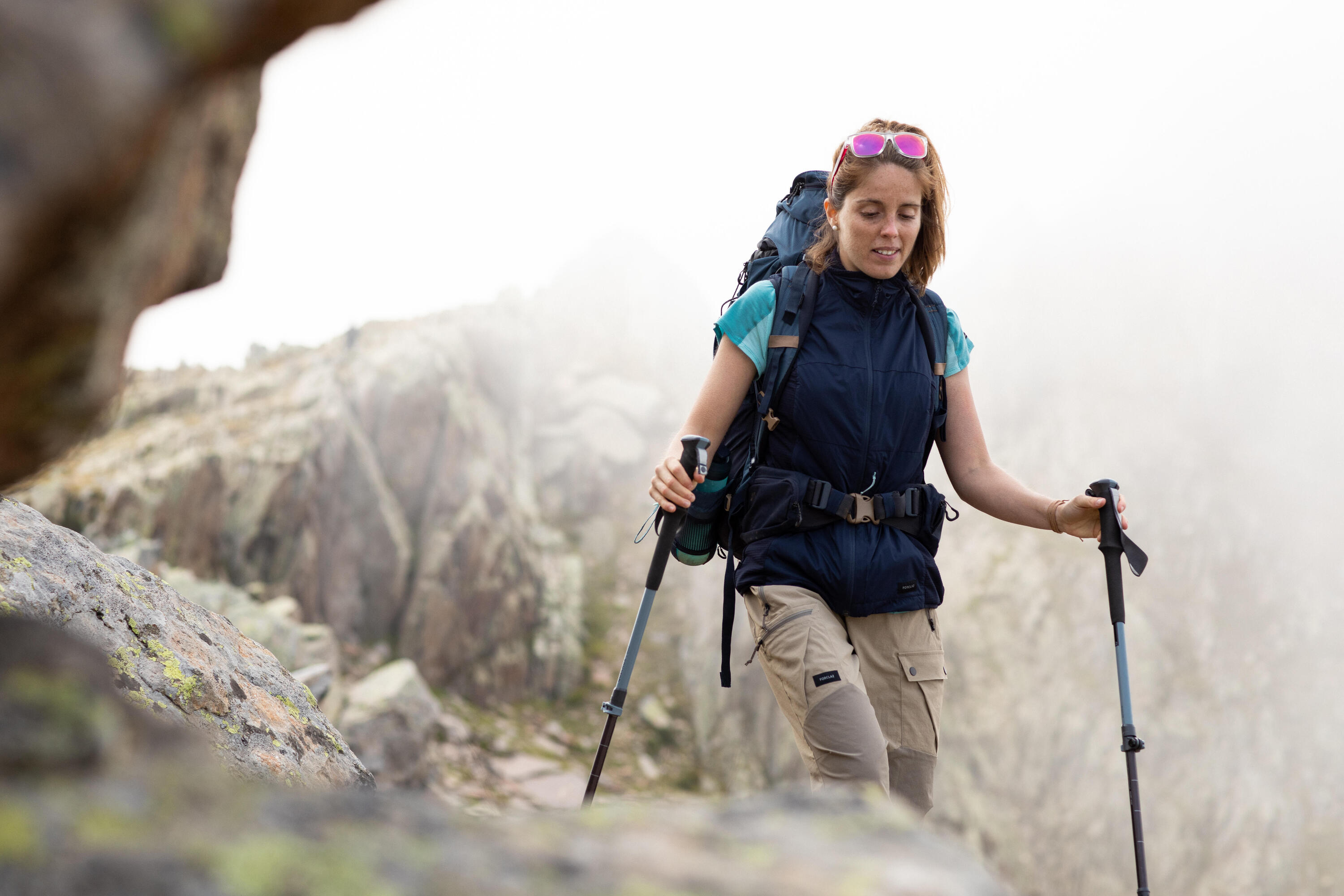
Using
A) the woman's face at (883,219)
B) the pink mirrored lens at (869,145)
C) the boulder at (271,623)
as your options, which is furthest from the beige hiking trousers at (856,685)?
the boulder at (271,623)

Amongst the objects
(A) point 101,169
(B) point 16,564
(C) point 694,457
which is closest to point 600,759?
(C) point 694,457

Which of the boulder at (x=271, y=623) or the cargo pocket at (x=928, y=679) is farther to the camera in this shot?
the boulder at (x=271, y=623)

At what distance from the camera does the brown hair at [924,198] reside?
5062mm

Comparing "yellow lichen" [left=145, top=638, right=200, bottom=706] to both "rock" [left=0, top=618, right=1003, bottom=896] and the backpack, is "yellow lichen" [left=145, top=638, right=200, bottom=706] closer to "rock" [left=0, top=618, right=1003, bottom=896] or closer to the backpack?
"rock" [left=0, top=618, right=1003, bottom=896]

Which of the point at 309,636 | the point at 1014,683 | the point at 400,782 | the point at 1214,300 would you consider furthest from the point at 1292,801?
the point at 309,636

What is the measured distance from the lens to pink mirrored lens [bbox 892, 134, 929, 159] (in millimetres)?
5047

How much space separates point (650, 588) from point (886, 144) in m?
3.28

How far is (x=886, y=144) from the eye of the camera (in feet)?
16.6

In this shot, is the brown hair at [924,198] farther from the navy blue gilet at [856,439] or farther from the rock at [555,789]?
the rock at [555,789]

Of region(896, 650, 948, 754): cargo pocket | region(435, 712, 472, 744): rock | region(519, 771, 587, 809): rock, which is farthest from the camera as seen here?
region(435, 712, 472, 744): rock

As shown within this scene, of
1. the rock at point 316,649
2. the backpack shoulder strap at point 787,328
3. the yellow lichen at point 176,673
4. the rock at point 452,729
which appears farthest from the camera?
the rock at point 452,729

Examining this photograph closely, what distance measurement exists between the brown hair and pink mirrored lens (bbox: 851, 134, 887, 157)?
1.0 inches

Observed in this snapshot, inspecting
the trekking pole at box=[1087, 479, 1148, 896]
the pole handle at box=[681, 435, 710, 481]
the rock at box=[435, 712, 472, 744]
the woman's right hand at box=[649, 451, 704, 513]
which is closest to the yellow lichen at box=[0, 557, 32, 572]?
the woman's right hand at box=[649, 451, 704, 513]

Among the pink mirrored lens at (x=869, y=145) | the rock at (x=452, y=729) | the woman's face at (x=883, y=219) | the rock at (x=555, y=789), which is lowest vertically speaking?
the rock at (x=555, y=789)
